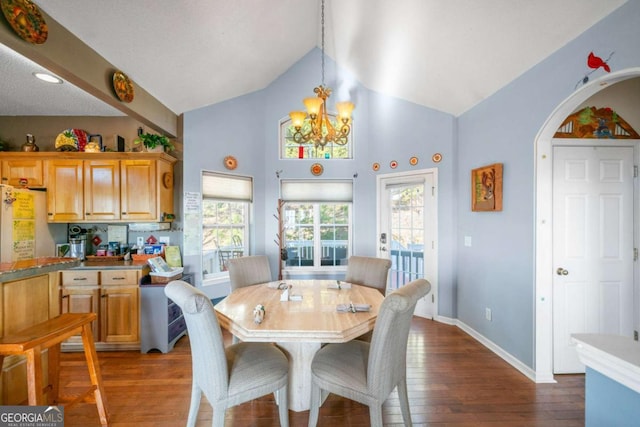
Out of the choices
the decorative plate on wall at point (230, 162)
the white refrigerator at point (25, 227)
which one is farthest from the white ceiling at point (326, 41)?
the white refrigerator at point (25, 227)

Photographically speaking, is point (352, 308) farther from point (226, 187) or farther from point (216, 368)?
point (226, 187)

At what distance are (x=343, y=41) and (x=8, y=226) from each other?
4.08 m

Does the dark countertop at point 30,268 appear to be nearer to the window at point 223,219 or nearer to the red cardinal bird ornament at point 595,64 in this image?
the window at point 223,219

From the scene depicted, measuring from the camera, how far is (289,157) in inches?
167

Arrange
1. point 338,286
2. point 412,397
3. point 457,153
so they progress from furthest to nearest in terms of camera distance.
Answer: point 457,153, point 338,286, point 412,397

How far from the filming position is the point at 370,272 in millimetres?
2656

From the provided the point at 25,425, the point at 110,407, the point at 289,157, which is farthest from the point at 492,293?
the point at 25,425

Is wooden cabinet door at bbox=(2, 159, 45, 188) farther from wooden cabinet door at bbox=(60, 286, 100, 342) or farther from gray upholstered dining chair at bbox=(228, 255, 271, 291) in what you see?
gray upholstered dining chair at bbox=(228, 255, 271, 291)

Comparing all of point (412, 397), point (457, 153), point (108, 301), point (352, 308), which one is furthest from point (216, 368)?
point (457, 153)

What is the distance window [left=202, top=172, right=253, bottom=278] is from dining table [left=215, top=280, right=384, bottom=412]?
1625 millimetres

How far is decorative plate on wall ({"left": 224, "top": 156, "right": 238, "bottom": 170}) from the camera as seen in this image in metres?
3.79

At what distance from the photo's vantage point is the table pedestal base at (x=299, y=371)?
1.89m

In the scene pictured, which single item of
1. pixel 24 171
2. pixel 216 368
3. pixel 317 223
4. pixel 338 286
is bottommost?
pixel 216 368

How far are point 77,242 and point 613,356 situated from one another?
14.5 ft
